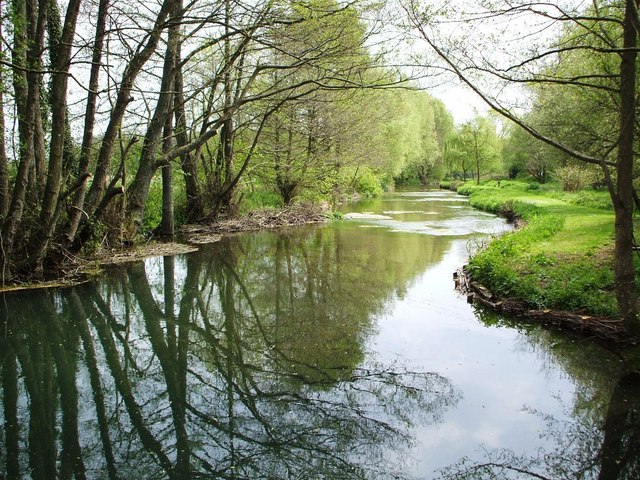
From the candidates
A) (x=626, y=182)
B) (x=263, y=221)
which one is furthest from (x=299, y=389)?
(x=263, y=221)

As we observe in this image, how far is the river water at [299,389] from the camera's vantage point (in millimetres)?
4109

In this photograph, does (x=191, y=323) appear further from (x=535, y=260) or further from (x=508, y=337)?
(x=535, y=260)

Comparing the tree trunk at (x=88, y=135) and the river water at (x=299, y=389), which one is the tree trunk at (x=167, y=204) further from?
the river water at (x=299, y=389)

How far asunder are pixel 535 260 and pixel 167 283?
7.76 m

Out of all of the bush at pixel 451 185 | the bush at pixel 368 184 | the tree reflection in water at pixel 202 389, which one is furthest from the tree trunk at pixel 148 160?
the bush at pixel 451 185

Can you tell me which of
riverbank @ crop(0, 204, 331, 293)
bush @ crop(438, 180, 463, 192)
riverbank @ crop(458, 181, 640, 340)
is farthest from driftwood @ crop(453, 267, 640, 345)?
bush @ crop(438, 180, 463, 192)

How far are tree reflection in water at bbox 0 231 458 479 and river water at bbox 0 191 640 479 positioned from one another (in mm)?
20

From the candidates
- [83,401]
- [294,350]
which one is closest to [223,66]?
[294,350]

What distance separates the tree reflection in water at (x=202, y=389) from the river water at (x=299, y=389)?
0.02 meters

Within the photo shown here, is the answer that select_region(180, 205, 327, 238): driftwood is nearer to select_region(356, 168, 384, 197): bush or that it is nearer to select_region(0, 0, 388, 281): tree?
select_region(0, 0, 388, 281): tree

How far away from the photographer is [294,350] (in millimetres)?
6566

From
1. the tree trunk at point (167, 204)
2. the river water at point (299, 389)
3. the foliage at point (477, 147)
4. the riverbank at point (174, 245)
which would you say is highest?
the foliage at point (477, 147)

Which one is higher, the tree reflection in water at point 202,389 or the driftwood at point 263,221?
the driftwood at point 263,221

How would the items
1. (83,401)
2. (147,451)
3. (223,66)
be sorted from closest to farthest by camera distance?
1. (147,451)
2. (83,401)
3. (223,66)
